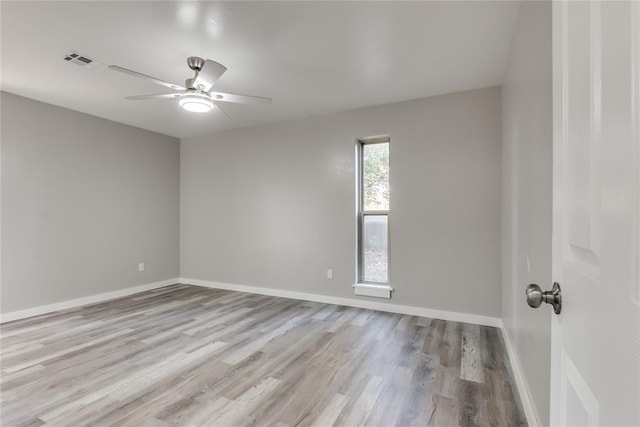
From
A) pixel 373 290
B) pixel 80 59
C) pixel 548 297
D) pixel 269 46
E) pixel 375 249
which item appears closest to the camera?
pixel 548 297

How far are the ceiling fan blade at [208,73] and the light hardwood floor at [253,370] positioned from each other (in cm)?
223

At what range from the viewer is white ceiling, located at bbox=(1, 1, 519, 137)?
1.99m

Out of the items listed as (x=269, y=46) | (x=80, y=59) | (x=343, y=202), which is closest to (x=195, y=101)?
(x=269, y=46)

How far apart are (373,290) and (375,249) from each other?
516 mm

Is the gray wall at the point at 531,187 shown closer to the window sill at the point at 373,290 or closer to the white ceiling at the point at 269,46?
the white ceiling at the point at 269,46

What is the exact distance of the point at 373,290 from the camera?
3.66 meters

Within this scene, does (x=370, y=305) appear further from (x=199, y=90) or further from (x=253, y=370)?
(x=199, y=90)

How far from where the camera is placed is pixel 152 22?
2098 mm

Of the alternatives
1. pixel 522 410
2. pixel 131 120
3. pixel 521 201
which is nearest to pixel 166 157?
pixel 131 120

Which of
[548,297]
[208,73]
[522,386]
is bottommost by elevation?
[522,386]

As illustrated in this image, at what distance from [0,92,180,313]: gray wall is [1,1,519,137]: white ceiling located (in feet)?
1.67

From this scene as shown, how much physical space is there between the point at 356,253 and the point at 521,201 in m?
2.14

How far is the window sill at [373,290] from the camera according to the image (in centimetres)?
359

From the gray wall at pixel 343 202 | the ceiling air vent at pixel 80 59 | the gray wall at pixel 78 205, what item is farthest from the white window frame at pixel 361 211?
the gray wall at pixel 78 205
